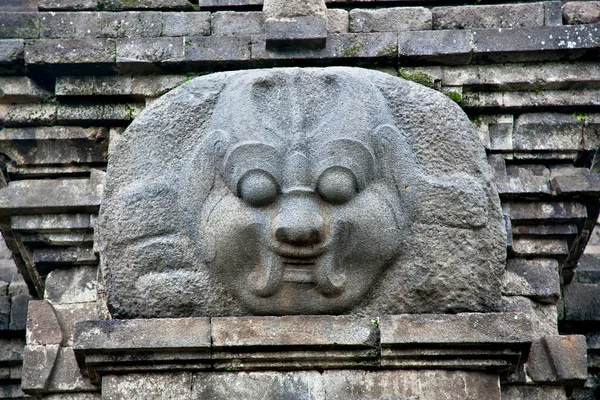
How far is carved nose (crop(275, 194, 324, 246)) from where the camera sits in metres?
4.55

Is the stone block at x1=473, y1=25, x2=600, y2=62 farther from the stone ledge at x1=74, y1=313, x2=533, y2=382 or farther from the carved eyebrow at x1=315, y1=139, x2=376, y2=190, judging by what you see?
the stone ledge at x1=74, y1=313, x2=533, y2=382

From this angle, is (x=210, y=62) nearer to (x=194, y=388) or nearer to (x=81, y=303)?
(x=81, y=303)

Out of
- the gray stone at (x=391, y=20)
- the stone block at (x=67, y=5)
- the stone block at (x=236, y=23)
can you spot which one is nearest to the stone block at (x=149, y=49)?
the stone block at (x=236, y=23)

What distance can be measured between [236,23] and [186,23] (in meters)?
0.28

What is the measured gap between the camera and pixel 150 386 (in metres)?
4.66

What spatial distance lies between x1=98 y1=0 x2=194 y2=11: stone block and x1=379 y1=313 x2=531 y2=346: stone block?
7.59 ft

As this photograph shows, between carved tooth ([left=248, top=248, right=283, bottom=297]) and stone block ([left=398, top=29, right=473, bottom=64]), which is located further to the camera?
stone block ([left=398, top=29, right=473, bottom=64])

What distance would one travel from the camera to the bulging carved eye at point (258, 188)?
4.64m

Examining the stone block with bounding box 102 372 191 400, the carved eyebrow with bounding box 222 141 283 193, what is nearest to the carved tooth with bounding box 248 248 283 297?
the carved eyebrow with bounding box 222 141 283 193

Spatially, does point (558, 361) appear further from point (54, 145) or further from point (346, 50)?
point (54, 145)

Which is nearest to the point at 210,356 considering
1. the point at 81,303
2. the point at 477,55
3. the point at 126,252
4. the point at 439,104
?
the point at 126,252

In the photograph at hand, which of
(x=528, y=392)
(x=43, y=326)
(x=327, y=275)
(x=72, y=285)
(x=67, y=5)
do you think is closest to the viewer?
(x=327, y=275)

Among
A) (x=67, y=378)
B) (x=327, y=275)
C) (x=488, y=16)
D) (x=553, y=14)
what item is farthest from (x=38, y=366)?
(x=553, y=14)

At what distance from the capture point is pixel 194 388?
4.63 meters
